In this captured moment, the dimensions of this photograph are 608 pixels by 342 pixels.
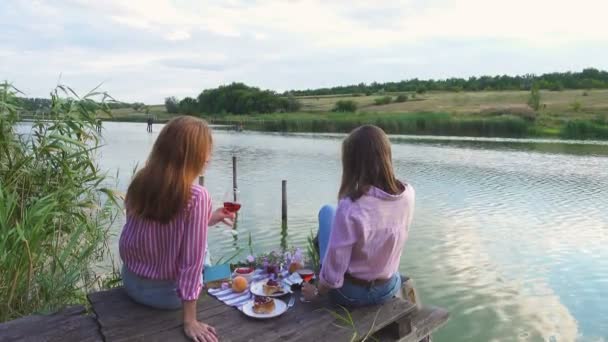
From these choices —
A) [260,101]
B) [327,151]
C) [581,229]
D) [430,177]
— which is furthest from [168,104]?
[581,229]

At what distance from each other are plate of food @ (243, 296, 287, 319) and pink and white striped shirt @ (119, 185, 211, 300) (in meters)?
0.47

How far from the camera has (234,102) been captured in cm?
9600

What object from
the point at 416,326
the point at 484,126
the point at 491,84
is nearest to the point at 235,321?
the point at 416,326

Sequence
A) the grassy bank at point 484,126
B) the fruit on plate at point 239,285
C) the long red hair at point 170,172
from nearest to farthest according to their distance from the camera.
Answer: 1. the long red hair at point 170,172
2. the fruit on plate at point 239,285
3. the grassy bank at point 484,126

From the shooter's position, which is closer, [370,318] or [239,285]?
[370,318]

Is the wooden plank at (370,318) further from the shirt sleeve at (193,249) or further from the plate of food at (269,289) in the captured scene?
the shirt sleeve at (193,249)

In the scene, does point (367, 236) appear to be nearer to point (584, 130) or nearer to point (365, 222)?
point (365, 222)

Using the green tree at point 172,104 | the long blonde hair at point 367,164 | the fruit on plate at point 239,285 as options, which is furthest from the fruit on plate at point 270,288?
the green tree at point 172,104

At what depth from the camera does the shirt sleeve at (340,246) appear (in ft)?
9.07

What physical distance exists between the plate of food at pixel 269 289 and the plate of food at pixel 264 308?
9.6 inches

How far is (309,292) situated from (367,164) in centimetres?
97

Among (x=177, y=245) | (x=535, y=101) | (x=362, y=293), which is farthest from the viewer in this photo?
(x=535, y=101)

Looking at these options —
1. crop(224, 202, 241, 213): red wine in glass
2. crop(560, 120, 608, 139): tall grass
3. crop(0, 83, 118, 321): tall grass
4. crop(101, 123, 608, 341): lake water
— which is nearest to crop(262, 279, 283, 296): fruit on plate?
crop(224, 202, 241, 213): red wine in glass

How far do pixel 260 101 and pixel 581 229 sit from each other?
268 ft
